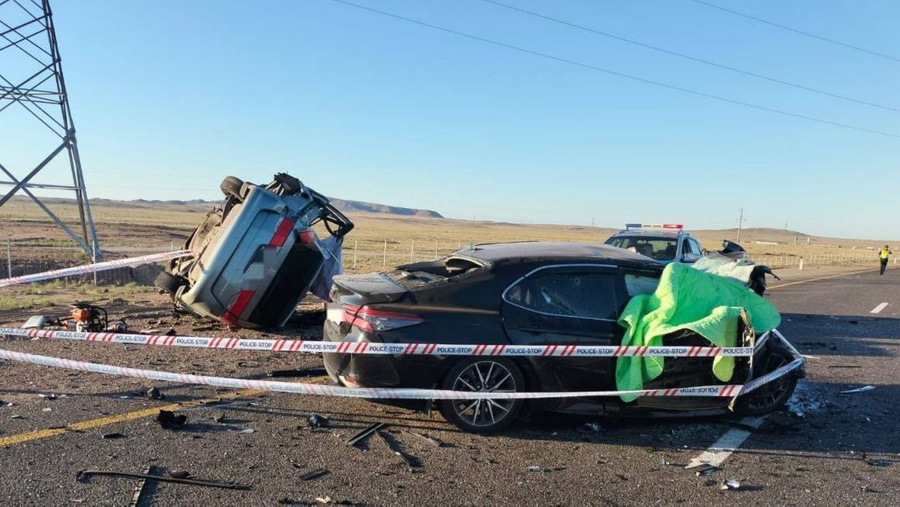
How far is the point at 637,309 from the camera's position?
16.8 feet

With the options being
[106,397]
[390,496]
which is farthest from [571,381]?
[106,397]

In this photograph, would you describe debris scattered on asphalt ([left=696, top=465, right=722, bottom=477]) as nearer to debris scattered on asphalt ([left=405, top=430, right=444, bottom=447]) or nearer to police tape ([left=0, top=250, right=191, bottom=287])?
debris scattered on asphalt ([left=405, top=430, right=444, bottom=447])

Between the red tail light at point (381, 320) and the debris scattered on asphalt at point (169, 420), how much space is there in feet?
5.00

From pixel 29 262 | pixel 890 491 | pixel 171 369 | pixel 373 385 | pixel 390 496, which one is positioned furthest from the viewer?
pixel 29 262

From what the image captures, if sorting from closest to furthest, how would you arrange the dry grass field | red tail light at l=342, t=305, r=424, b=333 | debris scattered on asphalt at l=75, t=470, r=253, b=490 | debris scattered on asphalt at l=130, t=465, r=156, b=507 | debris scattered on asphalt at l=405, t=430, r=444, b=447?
debris scattered on asphalt at l=130, t=465, r=156, b=507, debris scattered on asphalt at l=75, t=470, r=253, b=490, debris scattered on asphalt at l=405, t=430, r=444, b=447, red tail light at l=342, t=305, r=424, b=333, the dry grass field

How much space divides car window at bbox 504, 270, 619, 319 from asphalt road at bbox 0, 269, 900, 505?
0.97 meters

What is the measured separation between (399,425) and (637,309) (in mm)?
2109

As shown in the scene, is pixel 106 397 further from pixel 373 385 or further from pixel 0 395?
pixel 373 385

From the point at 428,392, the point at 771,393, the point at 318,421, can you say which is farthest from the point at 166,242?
the point at 771,393

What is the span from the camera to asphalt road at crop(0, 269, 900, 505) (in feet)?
12.7

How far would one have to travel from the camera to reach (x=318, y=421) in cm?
506

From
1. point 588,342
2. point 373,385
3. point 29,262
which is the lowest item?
point 29,262

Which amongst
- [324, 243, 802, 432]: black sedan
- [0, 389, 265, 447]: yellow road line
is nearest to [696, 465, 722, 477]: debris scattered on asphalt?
[324, 243, 802, 432]: black sedan

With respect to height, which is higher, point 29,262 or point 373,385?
point 373,385
